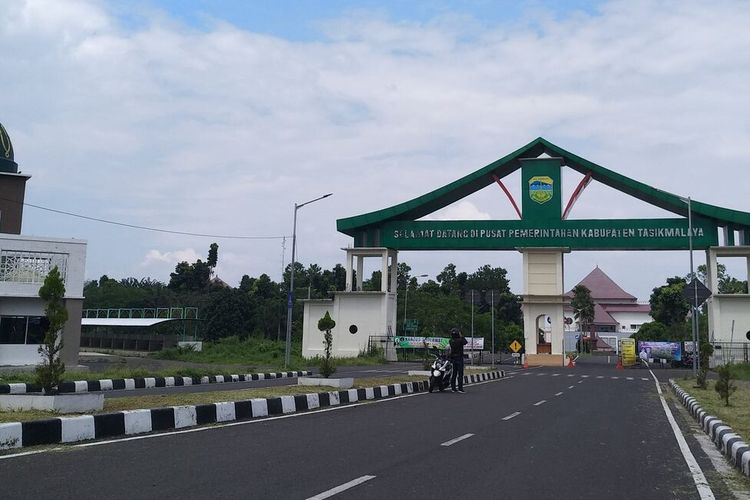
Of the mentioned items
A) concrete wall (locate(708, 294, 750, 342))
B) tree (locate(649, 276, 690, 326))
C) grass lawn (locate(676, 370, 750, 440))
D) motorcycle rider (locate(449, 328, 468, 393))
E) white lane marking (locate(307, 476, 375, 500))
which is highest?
tree (locate(649, 276, 690, 326))

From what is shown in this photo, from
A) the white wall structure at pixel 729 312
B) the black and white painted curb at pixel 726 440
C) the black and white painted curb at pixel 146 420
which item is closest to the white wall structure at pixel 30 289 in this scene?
the black and white painted curb at pixel 146 420

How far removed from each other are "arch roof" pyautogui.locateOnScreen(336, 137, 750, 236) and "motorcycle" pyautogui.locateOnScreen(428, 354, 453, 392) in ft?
88.4

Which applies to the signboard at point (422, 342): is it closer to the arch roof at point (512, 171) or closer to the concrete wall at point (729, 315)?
the arch roof at point (512, 171)

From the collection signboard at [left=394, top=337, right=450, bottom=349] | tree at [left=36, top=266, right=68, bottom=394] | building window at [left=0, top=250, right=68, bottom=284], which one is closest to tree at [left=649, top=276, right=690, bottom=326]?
signboard at [left=394, top=337, right=450, bottom=349]

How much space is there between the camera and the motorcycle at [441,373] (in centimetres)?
1980

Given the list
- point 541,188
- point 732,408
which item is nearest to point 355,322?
point 541,188

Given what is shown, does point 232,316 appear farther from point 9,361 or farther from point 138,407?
point 138,407

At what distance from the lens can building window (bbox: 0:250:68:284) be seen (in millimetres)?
29875

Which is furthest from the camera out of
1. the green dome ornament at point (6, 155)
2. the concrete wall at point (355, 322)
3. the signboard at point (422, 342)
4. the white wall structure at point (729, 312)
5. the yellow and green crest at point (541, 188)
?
the concrete wall at point (355, 322)

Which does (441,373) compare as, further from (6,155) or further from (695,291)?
(6,155)

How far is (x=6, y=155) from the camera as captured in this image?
3669cm

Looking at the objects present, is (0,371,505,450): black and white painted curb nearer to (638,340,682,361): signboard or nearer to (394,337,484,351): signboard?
(394,337,484,351): signboard

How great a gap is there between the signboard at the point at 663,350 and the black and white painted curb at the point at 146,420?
37498 mm

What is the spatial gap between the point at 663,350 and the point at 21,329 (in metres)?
39.3
